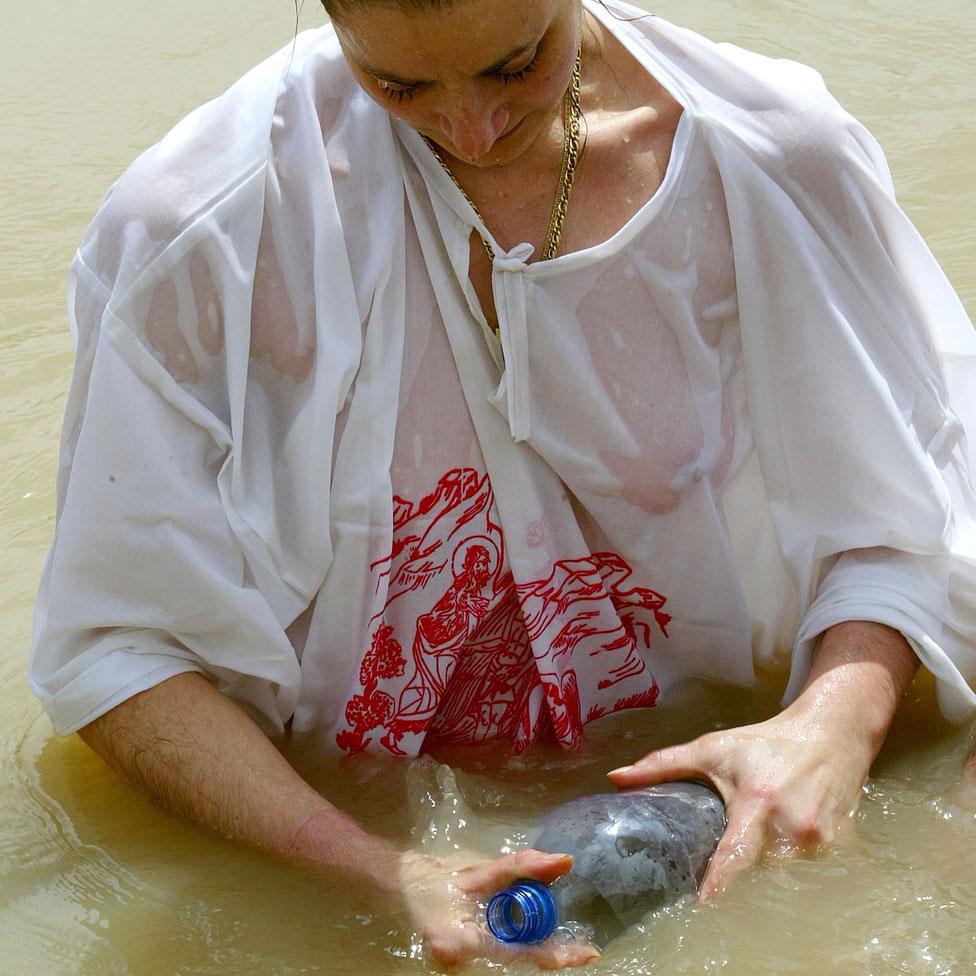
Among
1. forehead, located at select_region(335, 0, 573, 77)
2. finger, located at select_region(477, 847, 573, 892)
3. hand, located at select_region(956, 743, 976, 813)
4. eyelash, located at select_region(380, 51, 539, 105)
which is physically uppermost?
forehead, located at select_region(335, 0, 573, 77)

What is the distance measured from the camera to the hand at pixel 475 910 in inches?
77.8

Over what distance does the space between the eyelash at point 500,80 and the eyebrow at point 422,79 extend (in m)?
0.02

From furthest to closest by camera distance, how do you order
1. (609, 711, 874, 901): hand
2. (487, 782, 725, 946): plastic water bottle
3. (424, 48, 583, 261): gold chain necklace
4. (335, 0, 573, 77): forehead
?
(424, 48, 583, 261): gold chain necklace, (609, 711, 874, 901): hand, (487, 782, 725, 946): plastic water bottle, (335, 0, 573, 77): forehead

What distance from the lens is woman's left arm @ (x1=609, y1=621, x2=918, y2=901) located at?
2.13m

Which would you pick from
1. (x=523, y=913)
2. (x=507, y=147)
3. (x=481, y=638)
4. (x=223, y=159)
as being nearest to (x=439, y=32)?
(x=507, y=147)

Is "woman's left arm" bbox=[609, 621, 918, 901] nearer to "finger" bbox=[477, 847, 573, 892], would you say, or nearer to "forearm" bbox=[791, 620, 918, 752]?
"forearm" bbox=[791, 620, 918, 752]

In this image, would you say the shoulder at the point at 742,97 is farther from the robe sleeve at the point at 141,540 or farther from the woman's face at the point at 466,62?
the robe sleeve at the point at 141,540

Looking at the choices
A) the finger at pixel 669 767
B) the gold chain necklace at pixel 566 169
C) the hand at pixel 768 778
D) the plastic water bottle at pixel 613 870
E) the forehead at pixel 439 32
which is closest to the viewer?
the forehead at pixel 439 32

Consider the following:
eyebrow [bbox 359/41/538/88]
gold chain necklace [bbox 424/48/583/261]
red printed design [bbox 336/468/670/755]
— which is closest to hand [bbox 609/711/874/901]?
Result: red printed design [bbox 336/468/670/755]

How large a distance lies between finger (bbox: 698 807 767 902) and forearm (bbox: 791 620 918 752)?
238mm

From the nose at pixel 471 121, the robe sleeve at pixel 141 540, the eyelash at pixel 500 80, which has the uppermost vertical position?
the eyelash at pixel 500 80

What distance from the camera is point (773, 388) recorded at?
8.03ft

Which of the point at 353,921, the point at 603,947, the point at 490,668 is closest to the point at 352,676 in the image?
the point at 490,668

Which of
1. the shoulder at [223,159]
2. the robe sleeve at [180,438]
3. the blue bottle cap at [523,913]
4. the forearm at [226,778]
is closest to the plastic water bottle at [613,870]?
the blue bottle cap at [523,913]
